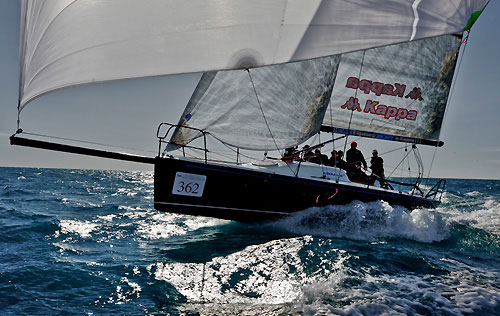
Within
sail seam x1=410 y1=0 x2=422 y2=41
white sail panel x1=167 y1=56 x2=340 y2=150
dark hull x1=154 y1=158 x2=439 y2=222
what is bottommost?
dark hull x1=154 y1=158 x2=439 y2=222

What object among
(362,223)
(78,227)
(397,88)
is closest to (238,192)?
(362,223)

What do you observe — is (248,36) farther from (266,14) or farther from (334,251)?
(334,251)

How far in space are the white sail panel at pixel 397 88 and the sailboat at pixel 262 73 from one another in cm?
3

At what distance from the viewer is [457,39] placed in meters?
10.1

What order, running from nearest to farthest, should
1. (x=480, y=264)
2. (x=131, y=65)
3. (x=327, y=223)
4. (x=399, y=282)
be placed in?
1. (x=131, y=65)
2. (x=399, y=282)
3. (x=480, y=264)
4. (x=327, y=223)

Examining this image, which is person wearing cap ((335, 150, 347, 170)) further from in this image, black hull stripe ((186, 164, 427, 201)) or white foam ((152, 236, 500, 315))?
white foam ((152, 236, 500, 315))

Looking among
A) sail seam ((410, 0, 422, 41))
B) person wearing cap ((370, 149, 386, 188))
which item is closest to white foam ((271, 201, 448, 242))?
person wearing cap ((370, 149, 386, 188))

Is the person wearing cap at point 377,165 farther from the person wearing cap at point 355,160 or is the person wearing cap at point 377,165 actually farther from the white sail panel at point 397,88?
the white sail panel at point 397,88

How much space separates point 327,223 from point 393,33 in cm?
462

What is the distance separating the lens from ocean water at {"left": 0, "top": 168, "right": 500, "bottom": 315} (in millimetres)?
3793

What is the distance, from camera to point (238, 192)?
23.8ft

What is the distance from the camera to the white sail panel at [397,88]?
9539 mm

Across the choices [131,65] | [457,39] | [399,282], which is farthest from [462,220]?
[131,65]

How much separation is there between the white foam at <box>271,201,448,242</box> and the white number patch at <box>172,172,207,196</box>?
1.73 m
